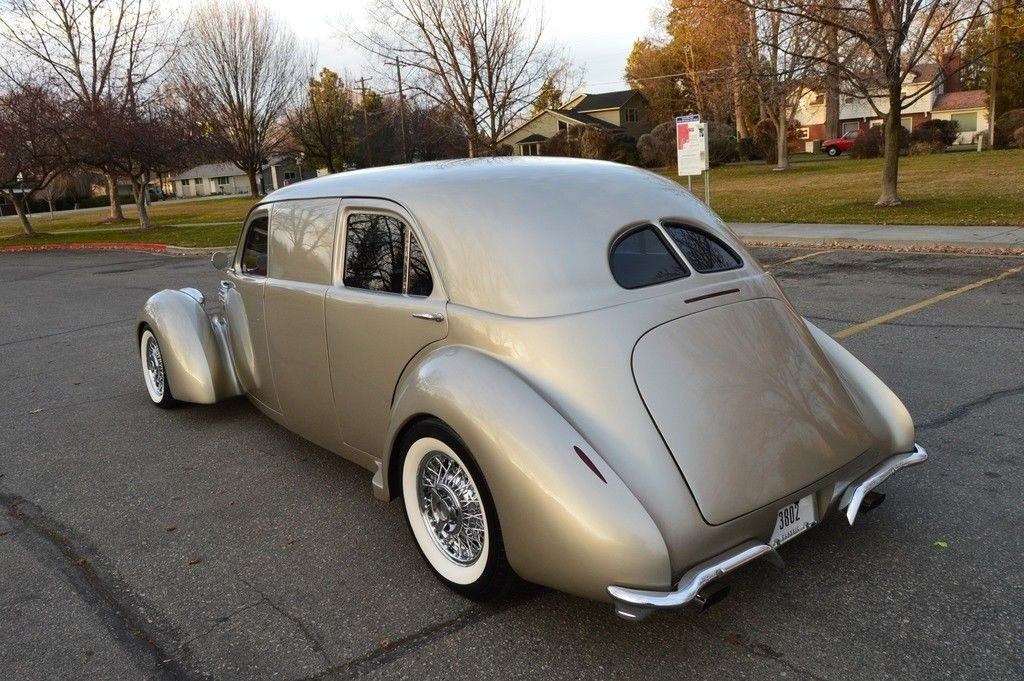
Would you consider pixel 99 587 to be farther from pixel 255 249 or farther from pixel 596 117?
pixel 596 117

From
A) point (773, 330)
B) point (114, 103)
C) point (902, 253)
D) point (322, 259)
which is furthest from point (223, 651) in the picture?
point (114, 103)

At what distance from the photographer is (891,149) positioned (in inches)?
664

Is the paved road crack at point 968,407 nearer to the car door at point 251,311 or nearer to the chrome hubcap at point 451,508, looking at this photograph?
the chrome hubcap at point 451,508

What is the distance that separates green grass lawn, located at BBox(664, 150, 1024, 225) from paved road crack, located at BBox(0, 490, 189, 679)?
46.5 ft

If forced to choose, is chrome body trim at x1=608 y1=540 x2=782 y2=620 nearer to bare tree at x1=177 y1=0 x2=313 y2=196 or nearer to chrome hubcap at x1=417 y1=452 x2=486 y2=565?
chrome hubcap at x1=417 y1=452 x2=486 y2=565

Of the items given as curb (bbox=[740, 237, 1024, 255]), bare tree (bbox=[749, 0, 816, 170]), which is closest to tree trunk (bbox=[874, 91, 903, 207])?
bare tree (bbox=[749, 0, 816, 170])

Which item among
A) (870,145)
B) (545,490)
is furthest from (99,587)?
(870,145)

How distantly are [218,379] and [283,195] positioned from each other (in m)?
1.44

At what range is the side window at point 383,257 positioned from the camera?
358 cm

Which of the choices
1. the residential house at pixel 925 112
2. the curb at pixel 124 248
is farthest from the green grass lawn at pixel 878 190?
the residential house at pixel 925 112

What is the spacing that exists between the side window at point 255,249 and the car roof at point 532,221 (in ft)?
3.90

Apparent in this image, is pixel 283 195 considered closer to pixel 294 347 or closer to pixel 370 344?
pixel 294 347

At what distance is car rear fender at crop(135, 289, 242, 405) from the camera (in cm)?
530

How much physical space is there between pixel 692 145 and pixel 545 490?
13.9m
